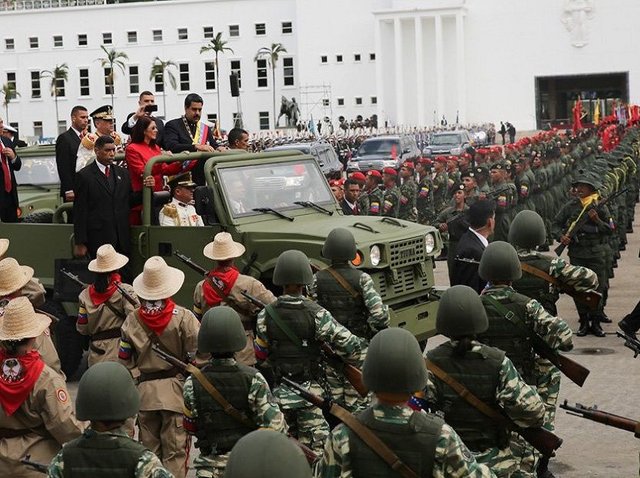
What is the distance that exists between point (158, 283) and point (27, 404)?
1870 mm

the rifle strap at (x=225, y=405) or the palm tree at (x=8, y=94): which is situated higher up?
the palm tree at (x=8, y=94)

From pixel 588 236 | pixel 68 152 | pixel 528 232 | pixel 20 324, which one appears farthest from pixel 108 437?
pixel 588 236

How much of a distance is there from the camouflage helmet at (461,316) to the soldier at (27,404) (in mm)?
1845

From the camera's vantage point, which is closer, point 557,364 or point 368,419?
point 368,419

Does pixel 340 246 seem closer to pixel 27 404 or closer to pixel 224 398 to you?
pixel 224 398

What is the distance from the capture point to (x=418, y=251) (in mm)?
12477

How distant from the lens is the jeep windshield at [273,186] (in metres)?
12.4

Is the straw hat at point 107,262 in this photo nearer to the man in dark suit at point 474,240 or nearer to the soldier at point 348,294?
the soldier at point 348,294

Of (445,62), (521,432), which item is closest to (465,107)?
(445,62)

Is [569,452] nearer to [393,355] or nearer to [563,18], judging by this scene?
[393,355]

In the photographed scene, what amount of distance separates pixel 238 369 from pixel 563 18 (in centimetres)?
8637

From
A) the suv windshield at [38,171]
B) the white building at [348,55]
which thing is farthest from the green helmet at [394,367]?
the white building at [348,55]

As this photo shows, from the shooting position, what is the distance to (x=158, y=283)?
28.3ft

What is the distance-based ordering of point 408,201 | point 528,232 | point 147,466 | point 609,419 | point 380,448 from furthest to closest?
1. point 408,201
2. point 528,232
3. point 609,419
4. point 147,466
5. point 380,448
